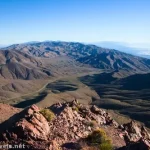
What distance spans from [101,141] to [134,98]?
154154 mm

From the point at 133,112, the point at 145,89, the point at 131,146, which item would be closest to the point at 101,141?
the point at 131,146

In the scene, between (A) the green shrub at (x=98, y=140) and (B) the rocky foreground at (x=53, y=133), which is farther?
(A) the green shrub at (x=98, y=140)

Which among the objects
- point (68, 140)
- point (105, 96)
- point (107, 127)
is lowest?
point (105, 96)

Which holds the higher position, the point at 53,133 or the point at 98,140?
the point at 53,133

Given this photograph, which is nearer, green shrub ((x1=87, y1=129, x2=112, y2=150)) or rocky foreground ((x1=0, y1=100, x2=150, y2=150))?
rocky foreground ((x1=0, y1=100, x2=150, y2=150))

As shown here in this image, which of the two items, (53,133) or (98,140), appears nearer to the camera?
(98,140)

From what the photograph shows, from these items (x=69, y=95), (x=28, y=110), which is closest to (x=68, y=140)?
(x=28, y=110)

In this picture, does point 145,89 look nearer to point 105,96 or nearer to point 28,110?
point 105,96

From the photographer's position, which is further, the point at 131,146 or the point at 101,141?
the point at 101,141

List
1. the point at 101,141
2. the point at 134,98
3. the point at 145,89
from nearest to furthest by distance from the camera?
1. the point at 101,141
2. the point at 134,98
3. the point at 145,89

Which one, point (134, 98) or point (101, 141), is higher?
point (101, 141)

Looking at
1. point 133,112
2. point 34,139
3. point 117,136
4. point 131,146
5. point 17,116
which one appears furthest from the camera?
point 133,112

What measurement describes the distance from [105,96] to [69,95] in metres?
22.3

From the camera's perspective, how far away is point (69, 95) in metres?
175
